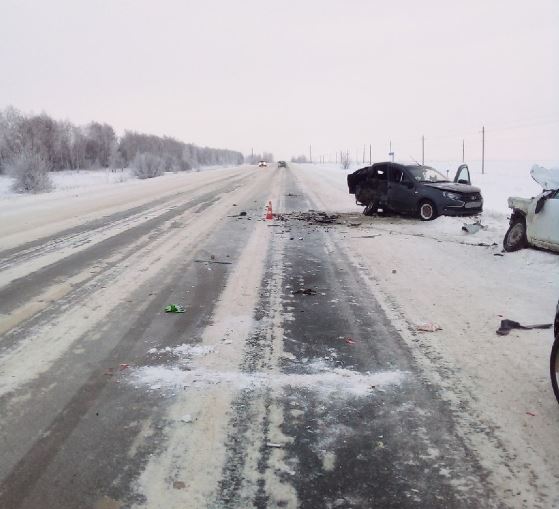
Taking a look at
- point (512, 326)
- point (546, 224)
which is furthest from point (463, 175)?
point (512, 326)

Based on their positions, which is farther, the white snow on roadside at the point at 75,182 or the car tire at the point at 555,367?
the white snow on roadside at the point at 75,182

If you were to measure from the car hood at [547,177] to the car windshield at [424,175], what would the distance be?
5.82m

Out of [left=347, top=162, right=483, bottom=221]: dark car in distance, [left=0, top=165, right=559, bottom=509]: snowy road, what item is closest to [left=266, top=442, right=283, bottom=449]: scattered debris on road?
[left=0, top=165, right=559, bottom=509]: snowy road

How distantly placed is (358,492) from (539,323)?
3.68 m

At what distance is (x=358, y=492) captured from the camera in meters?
2.61

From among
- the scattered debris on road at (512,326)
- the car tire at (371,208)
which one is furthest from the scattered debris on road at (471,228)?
the scattered debris on road at (512,326)

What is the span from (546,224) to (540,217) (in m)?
0.22

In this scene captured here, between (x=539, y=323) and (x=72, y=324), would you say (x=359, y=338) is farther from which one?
(x=72, y=324)

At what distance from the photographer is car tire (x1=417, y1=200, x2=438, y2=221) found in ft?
45.5

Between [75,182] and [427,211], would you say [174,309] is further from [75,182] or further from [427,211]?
[75,182]

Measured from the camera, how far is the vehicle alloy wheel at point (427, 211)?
45.5 ft

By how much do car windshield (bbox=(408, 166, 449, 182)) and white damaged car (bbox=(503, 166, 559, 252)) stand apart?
551 cm

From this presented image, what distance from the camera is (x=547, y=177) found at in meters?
8.60

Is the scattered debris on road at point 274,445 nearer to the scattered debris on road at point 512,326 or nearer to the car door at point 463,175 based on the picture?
the scattered debris on road at point 512,326
